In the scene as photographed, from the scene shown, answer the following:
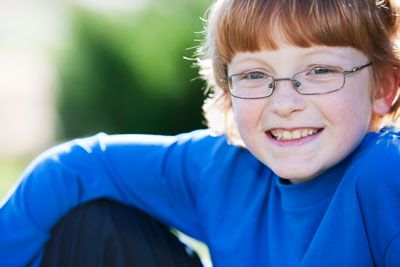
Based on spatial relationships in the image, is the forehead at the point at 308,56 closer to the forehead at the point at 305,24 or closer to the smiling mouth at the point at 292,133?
the forehead at the point at 305,24

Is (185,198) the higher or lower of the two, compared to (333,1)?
lower

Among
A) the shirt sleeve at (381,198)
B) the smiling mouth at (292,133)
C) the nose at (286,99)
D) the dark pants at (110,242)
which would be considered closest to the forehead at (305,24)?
the nose at (286,99)

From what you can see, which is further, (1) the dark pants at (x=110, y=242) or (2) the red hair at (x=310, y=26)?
(1) the dark pants at (x=110, y=242)

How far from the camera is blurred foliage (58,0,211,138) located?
5.82 m

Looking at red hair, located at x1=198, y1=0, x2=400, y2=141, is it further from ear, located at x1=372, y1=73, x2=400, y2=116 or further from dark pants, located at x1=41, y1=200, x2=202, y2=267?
dark pants, located at x1=41, y1=200, x2=202, y2=267

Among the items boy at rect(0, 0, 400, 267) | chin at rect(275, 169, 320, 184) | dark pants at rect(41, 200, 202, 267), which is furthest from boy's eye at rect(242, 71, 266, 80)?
dark pants at rect(41, 200, 202, 267)

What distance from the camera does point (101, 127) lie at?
6391 millimetres

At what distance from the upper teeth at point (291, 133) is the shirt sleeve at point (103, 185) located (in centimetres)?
42

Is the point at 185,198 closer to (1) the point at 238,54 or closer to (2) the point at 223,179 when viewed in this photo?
(2) the point at 223,179

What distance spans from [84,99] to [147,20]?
2.90ft

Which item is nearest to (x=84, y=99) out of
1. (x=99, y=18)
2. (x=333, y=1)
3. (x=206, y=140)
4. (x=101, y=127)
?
(x=101, y=127)

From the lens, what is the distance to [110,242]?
2760mm

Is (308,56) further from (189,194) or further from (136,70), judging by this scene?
(136,70)

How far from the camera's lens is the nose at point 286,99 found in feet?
7.85
